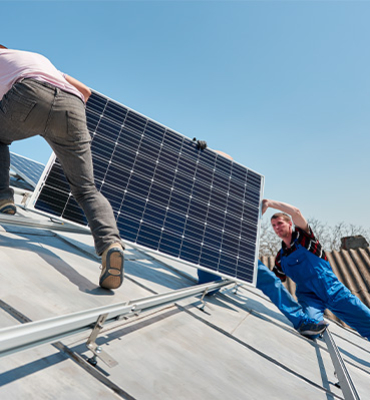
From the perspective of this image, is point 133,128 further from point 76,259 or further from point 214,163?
point 76,259

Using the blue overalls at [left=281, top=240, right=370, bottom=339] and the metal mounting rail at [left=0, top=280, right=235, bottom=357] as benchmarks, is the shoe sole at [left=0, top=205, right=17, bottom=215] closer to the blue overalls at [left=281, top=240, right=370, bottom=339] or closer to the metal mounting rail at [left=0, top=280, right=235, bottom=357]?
the metal mounting rail at [left=0, top=280, right=235, bottom=357]

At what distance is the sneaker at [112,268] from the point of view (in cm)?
231

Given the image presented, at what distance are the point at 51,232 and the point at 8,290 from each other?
2.18m

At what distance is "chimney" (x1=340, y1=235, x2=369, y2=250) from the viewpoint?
12566mm

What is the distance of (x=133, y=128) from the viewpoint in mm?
4242

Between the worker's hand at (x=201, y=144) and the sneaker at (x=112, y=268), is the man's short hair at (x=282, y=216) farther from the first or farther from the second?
the sneaker at (x=112, y=268)

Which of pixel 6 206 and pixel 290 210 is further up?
pixel 290 210

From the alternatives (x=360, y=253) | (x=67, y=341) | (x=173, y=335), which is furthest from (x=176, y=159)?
(x=360, y=253)

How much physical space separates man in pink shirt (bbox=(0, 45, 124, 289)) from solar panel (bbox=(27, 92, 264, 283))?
81 centimetres

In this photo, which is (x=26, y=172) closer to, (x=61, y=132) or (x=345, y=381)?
(x=61, y=132)

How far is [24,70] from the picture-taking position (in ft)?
7.48

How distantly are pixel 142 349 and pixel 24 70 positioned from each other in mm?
2281

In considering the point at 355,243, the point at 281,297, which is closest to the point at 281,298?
the point at 281,297

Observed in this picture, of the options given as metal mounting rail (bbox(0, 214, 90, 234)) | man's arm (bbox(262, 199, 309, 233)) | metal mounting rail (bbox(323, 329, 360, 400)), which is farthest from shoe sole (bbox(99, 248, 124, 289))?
man's arm (bbox(262, 199, 309, 233))
